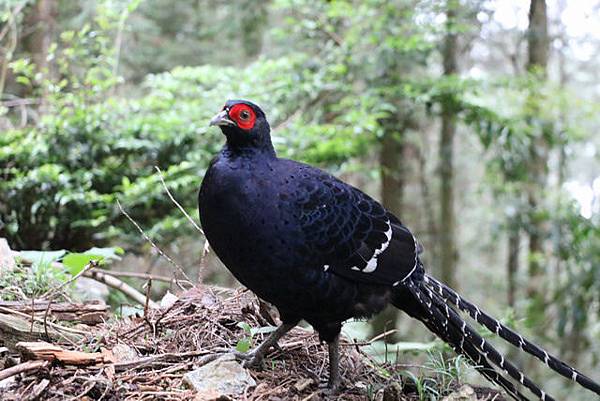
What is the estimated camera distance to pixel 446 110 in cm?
731

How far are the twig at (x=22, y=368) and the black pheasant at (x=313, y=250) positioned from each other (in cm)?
85

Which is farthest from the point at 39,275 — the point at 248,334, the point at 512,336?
the point at 512,336

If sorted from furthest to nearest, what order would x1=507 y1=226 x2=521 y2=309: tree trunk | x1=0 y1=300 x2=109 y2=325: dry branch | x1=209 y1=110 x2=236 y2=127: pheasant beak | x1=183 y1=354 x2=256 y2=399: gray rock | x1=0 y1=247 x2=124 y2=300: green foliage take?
x1=507 y1=226 x2=521 y2=309: tree trunk → x1=0 y1=247 x2=124 y2=300: green foliage → x1=0 y1=300 x2=109 y2=325: dry branch → x1=209 y1=110 x2=236 y2=127: pheasant beak → x1=183 y1=354 x2=256 y2=399: gray rock

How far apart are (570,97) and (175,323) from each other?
20.3 ft

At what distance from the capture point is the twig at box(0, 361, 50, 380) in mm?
2283

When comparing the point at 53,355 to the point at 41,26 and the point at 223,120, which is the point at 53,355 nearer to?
the point at 223,120

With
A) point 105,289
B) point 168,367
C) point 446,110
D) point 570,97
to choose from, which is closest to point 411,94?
point 446,110

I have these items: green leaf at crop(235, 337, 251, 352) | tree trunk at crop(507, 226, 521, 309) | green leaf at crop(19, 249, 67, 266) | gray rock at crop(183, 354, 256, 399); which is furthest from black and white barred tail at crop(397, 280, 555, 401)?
tree trunk at crop(507, 226, 521, 309)

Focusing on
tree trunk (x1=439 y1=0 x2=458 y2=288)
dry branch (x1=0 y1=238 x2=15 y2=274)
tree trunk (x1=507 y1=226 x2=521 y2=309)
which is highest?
dry branch (x1=0 y1=238 x2=15 y2=274)

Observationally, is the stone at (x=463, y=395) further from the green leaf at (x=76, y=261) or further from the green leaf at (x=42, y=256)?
the green leaf at (x=42, y=256)

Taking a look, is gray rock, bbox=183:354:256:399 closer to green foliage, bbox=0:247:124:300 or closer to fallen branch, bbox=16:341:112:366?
fallen branch, bbox=16:341:112:366

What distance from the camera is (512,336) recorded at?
2963 millimetres

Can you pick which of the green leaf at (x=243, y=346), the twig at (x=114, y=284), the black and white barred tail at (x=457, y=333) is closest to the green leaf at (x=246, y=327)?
the green leaf at (x=243, y=346)

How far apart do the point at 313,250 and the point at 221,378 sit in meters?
0.68
